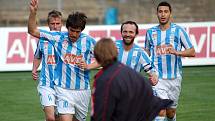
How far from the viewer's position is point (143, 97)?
7.14m

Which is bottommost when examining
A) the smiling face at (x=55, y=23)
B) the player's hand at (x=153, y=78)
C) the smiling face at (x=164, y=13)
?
the player's hand at (x=153, y=78)

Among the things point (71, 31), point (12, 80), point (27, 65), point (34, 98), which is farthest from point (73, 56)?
point (27, 65)

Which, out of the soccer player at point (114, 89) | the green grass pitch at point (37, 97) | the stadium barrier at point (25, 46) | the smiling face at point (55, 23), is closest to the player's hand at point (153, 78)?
the smiling face at point (55, 23)

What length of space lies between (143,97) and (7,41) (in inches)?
527

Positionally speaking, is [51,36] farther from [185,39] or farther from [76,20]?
[185,39]

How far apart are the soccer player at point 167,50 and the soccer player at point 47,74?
62.5 inches

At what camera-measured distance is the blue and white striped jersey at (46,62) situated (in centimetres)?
1059

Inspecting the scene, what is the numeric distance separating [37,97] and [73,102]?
231 inches

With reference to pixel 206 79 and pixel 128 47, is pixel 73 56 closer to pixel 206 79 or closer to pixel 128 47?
pixel 128 47

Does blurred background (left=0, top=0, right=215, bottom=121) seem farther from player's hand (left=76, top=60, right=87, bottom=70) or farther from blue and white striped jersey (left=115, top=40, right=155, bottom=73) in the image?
player's hand (left=76, top=60, right=87, bottom=70)

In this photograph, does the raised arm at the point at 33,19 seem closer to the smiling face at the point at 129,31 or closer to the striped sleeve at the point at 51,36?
the striped sleeve at the point at 51,36

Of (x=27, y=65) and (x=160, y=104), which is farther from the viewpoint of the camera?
(x=27, y=65)

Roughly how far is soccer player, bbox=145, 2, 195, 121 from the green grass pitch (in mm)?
2031

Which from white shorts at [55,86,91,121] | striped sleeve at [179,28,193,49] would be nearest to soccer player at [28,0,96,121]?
white shorts at [55,86,91,121]
